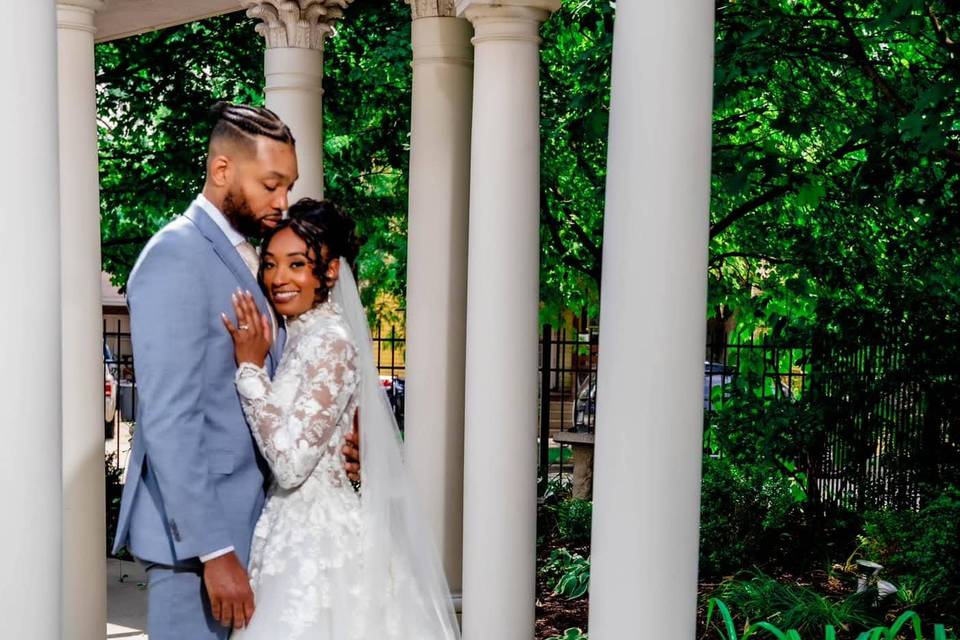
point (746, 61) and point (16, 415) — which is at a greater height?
point (746, 61)

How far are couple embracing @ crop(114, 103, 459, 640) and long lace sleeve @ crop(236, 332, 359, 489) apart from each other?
1cm

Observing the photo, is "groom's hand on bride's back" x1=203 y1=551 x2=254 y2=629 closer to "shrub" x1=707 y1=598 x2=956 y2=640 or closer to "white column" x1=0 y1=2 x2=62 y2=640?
"white column" x1=0 y1=2 x2=62 y2=640

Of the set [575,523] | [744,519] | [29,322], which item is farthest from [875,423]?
[29,322]

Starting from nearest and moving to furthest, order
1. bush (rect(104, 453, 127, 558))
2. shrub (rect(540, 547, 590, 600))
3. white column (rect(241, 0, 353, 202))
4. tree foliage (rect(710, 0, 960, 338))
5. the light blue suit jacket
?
the light blue suit jacket
white column (rect(241, 0, 353, 202))
tree foliage (rect(710, 0, 960, 338))
shrub (rect(540, 547, 590, 600))
bush (rect(104, 453, 127, 558))

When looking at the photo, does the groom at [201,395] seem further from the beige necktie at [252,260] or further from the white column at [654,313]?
the white column at [654,313]

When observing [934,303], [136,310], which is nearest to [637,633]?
[136,310]

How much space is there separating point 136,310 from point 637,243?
4337 mm

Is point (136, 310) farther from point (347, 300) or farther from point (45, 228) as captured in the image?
point (347, 300)

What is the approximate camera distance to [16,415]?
337 inches

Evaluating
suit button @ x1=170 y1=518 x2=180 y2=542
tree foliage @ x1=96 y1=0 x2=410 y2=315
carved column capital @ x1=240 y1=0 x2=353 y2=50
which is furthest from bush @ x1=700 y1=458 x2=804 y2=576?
suit button @ x1=170 y1=518 x2=180 y2=542

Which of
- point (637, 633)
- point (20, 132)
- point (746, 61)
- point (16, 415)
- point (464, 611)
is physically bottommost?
point (464, 611)

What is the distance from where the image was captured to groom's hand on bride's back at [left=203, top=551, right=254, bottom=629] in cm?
916

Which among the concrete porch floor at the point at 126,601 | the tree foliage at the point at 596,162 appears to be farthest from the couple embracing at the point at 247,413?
the concrete porch floor at the point at 126,601

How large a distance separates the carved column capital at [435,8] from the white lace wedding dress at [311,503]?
10.2 metres
